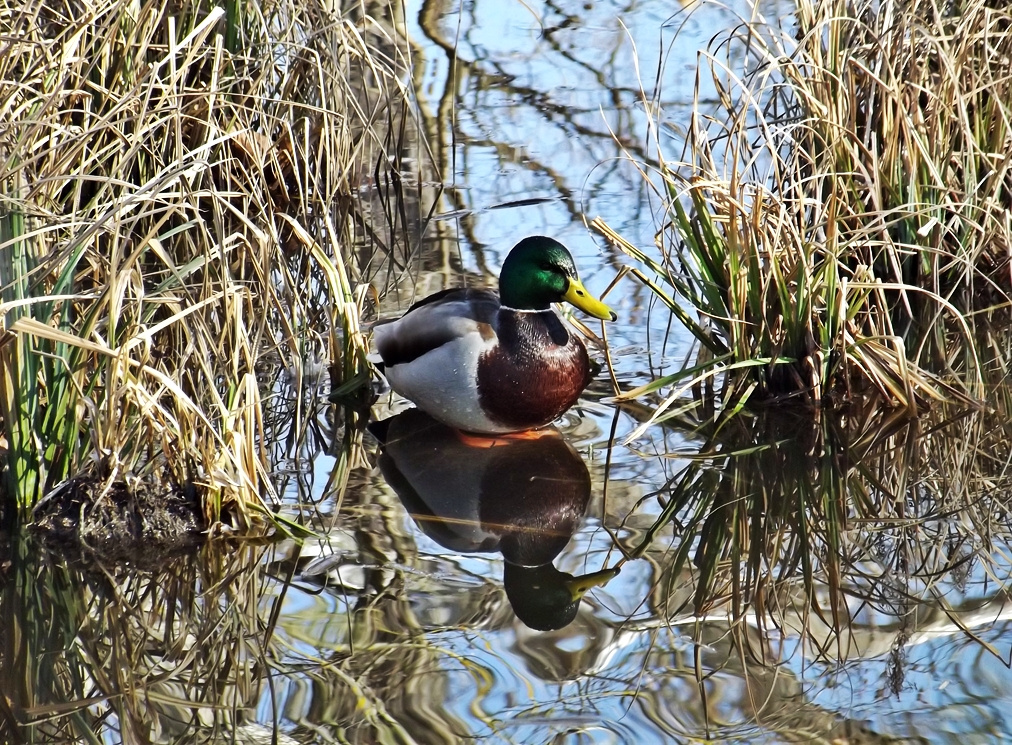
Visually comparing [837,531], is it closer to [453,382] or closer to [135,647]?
[453,382]

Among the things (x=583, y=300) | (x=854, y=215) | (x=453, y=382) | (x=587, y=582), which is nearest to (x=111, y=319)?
(x=453, y=382)

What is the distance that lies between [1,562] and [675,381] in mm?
2251

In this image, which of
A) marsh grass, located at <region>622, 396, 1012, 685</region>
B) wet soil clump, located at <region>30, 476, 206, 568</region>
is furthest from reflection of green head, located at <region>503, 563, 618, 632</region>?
wet soil clump, located at <region>30, 476, 206, 568</region>

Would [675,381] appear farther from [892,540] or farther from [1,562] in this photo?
[1,562]

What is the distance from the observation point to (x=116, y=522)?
12.1 ft

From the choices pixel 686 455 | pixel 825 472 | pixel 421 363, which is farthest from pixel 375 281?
Answer: pixel 825 472

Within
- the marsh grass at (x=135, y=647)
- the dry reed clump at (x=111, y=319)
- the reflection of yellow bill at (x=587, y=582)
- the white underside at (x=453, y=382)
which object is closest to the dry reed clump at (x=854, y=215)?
the white underside at (x=453, y=382)

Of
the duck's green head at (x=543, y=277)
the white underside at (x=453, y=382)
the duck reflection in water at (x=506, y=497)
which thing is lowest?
the duck reflection in water at (x=506, y=497)

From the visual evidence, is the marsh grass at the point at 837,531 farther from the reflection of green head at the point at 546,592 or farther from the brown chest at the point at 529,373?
the brown chest at the point at 529,373

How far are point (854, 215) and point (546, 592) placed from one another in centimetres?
159

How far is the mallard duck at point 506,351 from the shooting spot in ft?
13.9

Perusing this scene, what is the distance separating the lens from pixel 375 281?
5590 mm

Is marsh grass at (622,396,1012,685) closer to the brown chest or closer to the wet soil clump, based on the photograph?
the brown chest

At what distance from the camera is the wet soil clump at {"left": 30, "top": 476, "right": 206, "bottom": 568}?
3656 mm
